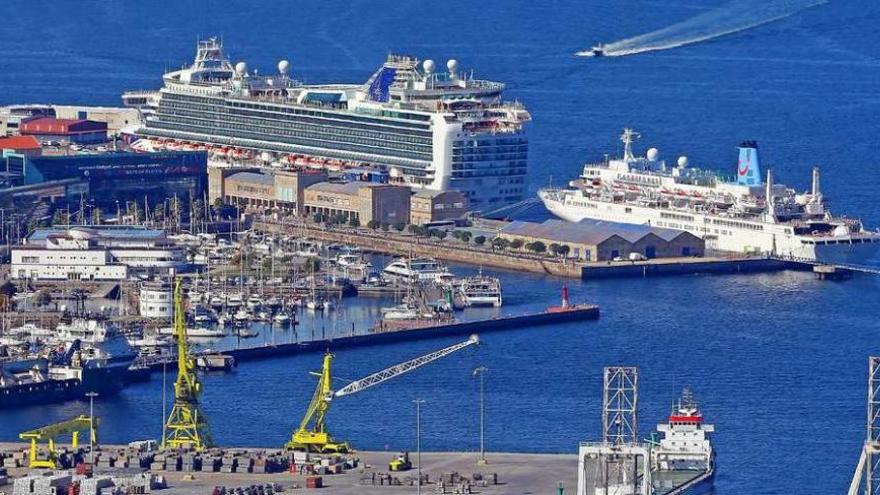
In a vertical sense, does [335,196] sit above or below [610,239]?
above

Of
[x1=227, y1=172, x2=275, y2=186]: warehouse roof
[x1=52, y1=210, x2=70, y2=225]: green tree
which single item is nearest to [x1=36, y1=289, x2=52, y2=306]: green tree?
[x1=52, y1=210, x2=70, y2=225]: green tree

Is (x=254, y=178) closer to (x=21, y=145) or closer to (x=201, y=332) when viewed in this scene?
(x=21, y=145)

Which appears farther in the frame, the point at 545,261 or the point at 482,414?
the point at 545,261

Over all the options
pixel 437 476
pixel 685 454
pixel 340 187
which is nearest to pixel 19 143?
pixel 340 187

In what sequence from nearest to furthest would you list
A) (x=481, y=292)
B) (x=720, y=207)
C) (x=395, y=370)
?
1. (x=395, y=370)
2. (x=481, y=292)
3. (x=720, y=207)

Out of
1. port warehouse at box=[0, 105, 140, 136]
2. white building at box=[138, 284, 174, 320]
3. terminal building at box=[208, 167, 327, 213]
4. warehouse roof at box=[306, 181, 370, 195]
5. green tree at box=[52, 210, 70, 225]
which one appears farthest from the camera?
port warehouse at box=[0, 105, 140, 136]

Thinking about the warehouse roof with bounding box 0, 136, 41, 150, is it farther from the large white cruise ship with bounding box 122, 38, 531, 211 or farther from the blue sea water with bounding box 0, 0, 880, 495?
→ the blue sea water with bounding box 0, 0, 880, 495

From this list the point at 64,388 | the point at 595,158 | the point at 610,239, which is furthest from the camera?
the point at 595,158
